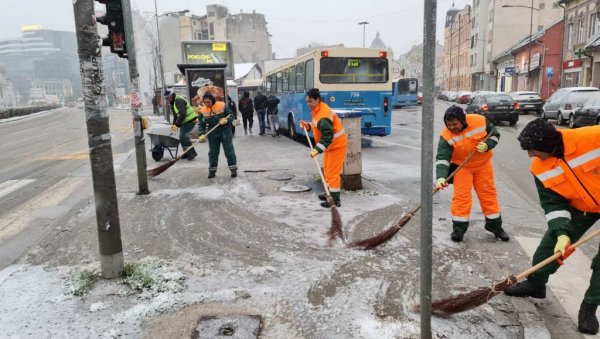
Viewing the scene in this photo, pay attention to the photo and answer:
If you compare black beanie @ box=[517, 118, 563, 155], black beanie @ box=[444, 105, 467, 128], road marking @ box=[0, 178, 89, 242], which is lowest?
road marking @ box=[0, 178, 89, 242]

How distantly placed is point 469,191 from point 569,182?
1791 millimetres

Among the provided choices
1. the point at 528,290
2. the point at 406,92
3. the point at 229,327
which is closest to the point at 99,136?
the point at 229,327

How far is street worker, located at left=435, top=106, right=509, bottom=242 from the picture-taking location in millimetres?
4672

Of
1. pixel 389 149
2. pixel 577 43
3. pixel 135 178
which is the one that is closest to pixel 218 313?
pixel 135 178

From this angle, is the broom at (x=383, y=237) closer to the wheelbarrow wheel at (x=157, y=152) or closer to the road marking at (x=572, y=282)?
the road marking at (x=572, y=282)

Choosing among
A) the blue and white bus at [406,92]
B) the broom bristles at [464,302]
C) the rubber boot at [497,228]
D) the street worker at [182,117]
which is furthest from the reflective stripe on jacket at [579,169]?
the blue and white bus at [406,92]

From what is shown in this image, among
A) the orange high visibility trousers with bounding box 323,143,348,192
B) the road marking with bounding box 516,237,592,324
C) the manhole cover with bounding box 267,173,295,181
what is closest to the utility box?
the orange high visibility trousers with bounding box 323,143,348,192

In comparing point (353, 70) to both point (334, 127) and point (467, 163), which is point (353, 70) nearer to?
Result: point (334, 127)

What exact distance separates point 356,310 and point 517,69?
163ft

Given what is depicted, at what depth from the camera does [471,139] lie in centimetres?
474

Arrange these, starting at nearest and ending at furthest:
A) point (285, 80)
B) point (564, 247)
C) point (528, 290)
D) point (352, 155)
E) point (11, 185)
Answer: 1. point (564, 247)
2. point (528, 290)
3. point (352, 155)
4. point (11, 185)
5. point (285, 80)

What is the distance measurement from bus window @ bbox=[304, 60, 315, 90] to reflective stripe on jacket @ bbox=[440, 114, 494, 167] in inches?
328

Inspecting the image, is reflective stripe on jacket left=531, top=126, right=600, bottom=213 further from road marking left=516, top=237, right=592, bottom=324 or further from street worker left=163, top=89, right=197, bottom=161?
street worker left=163, top=89, right=197, bottom=161

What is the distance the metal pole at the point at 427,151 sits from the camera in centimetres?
233
